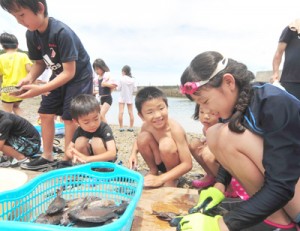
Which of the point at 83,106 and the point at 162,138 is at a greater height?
the point at 83,106

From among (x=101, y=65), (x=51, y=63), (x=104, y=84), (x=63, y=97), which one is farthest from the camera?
(x=101, y=65)

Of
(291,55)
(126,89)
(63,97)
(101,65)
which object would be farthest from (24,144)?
(126,89)

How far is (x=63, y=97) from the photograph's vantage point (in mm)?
2959

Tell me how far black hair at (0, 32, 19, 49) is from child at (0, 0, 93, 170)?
1469 mm

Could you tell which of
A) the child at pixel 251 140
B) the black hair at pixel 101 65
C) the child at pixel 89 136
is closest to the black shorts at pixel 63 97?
the child at pixel 89 136

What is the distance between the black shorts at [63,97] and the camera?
2834 millimetres

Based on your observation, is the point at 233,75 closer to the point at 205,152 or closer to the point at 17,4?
the point at 205,152

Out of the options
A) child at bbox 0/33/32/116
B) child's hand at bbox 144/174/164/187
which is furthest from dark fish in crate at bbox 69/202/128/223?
child at bbox 0/33/32/116

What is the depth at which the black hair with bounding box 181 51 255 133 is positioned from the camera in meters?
1.40

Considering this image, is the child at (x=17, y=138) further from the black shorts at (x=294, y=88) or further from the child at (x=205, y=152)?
the black shorts at (x=294, y=88)

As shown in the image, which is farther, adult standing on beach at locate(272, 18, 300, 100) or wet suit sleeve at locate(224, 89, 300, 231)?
adult standing on beach at locate(272, 18, 300, 100)

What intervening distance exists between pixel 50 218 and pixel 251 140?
3.63ft

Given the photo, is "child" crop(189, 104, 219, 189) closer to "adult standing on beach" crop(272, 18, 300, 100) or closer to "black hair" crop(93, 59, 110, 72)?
"adult standing on beach" crop(272, 18, 300, 100)

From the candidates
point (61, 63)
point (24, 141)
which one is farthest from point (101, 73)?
point (61, 63)
